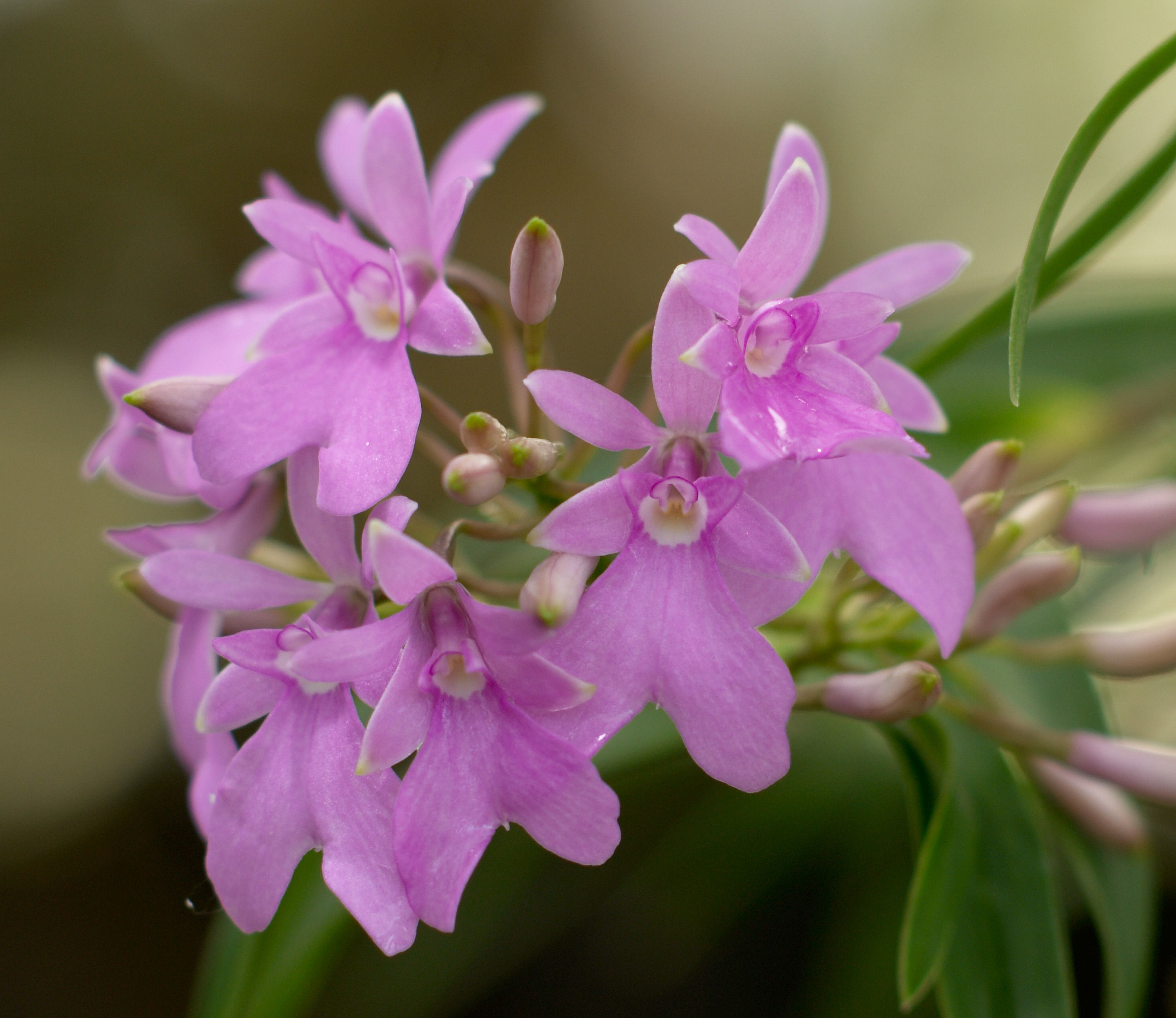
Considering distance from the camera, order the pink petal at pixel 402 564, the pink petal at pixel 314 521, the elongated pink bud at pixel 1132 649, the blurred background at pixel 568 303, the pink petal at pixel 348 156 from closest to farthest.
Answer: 1. the pink petal at pixel 402 564
2. the pink petal at pixel 314 521
3. the elongated pink bud at pixel 1132 649
4. the pink petal at pixel 348 156
5. the blurred background at pixel 568 303

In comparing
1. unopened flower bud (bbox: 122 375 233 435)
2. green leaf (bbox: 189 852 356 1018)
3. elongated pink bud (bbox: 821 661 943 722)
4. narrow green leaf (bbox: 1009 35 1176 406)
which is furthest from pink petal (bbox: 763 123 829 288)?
green leaf (bbox: 189 852 356 1018)

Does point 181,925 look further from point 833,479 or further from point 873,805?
point 833,479

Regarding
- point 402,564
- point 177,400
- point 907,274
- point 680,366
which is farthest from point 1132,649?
point 177,400

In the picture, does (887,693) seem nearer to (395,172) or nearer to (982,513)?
(982,513)

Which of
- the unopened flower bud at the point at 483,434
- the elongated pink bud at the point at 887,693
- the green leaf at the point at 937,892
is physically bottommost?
the green leaf at the point at 937,892

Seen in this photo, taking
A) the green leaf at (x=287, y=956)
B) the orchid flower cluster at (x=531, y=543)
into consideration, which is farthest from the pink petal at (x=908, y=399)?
the green leaf at (x=287, y=956)

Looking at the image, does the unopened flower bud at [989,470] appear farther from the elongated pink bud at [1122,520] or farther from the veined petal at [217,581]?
the veined petal at [217,581]
